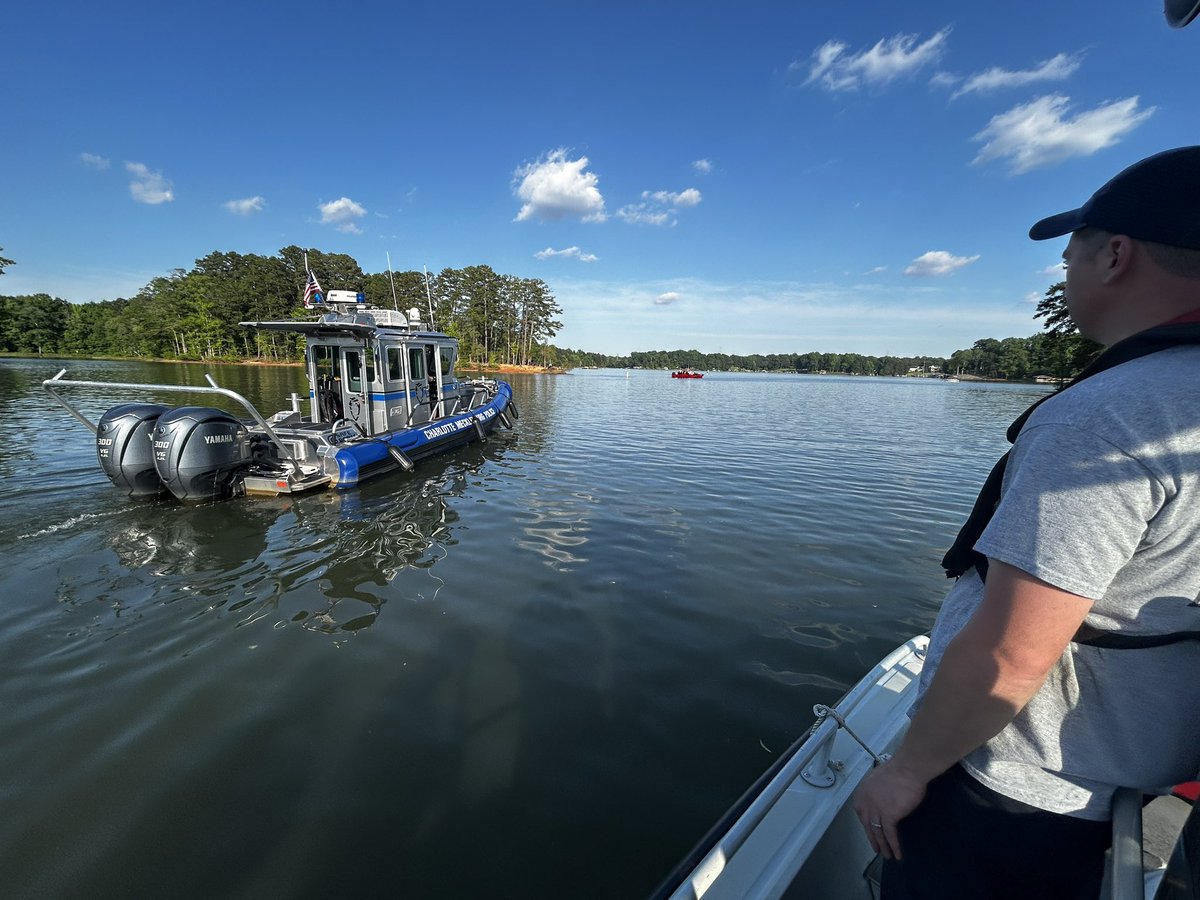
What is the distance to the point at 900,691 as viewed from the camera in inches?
102

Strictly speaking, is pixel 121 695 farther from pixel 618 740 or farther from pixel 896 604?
pixel 896 604

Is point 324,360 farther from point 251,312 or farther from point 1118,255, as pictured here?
point 251,312

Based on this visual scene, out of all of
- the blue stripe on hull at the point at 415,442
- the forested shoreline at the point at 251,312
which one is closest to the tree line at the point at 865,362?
the forested shoreline at the point at 251,312

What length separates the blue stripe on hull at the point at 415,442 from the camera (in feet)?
27.9

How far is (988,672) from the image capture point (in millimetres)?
997

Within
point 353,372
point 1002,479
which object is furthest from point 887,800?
point 353,372

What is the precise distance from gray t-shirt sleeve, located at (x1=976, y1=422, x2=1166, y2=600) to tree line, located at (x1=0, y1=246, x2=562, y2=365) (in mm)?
59434

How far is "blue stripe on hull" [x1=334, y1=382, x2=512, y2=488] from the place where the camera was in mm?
8500

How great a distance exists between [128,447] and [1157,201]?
981cm

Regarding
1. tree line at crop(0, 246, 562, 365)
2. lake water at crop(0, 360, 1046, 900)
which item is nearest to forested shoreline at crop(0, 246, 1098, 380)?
tree line at crop(0, 246, 562, 365)

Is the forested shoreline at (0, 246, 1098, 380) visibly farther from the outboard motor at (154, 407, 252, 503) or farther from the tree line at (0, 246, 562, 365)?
the outboard motor at (154, 407, 252, 503)

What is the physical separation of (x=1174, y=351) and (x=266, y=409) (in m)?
22.1

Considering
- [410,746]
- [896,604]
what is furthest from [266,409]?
[896,604]

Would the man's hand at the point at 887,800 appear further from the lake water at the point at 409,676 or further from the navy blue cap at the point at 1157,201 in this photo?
the lake water at the point at 409,676
